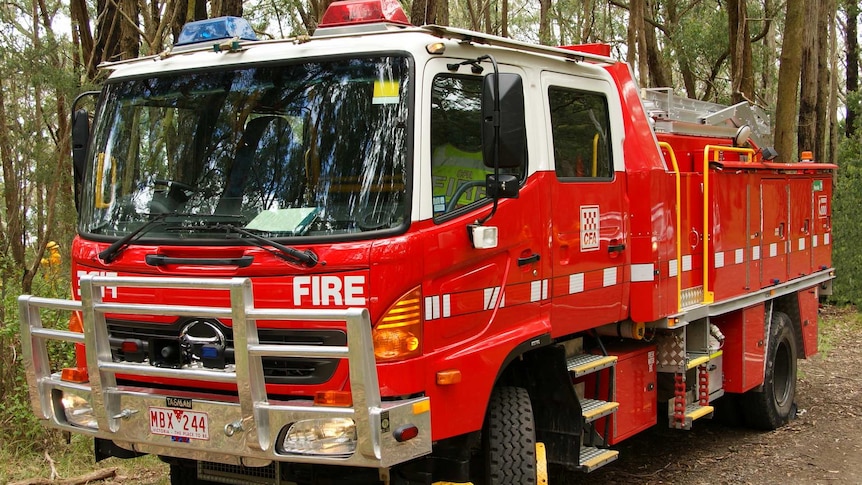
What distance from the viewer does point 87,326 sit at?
4148 mm

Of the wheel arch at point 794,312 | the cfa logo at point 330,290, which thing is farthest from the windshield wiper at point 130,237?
the wheel arch at point 794,312

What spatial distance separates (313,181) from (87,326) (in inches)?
49.6

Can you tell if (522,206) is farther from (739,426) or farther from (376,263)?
(739,426)

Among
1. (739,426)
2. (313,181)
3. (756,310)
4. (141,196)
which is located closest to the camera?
(313,181)

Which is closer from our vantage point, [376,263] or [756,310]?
[376,263]

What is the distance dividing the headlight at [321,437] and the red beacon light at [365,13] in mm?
2019

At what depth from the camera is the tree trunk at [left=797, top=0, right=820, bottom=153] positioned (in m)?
15.5

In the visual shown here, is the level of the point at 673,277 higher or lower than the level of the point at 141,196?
lower

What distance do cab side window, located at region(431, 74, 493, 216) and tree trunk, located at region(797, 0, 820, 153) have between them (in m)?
12.7

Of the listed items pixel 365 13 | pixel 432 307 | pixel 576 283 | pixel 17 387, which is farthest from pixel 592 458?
pixel 17 387

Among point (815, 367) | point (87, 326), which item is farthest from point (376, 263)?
point (815, 367)

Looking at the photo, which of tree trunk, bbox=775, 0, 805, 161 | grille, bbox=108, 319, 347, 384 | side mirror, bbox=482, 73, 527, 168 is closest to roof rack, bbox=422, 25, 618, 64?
side mirror, bbox=482, 73, 527, 168

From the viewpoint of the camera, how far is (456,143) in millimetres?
4395

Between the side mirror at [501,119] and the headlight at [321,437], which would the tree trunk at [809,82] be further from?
the headlight at [321,437]
